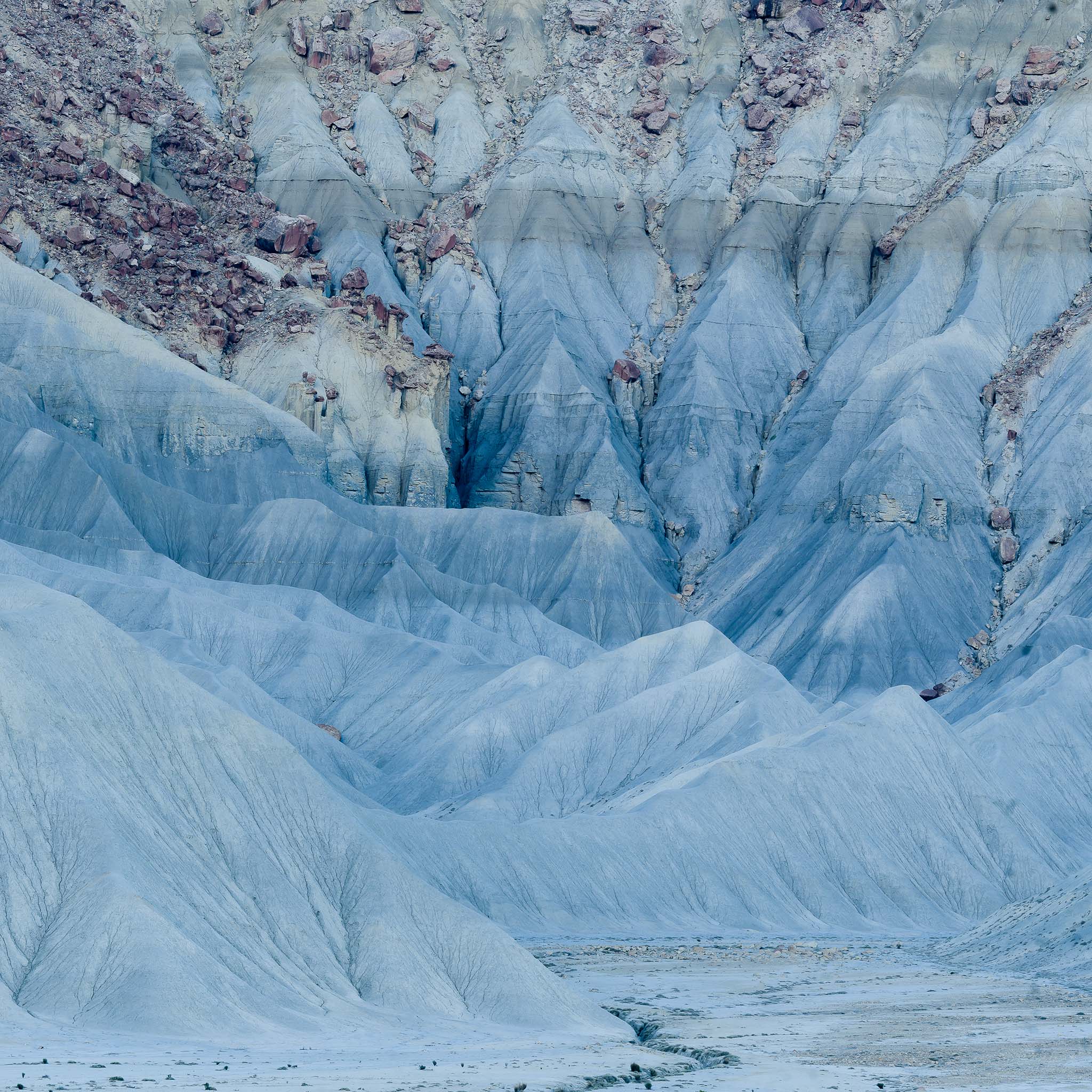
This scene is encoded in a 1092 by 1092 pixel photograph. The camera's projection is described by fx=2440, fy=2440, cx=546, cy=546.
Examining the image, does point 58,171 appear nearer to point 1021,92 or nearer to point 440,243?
point 440,243

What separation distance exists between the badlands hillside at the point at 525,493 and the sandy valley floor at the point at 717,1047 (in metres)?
2.37

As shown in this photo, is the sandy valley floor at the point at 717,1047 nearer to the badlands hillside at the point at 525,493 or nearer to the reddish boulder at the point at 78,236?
the badlands hillside at the point at 525,493

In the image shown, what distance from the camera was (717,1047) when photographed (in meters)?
51.5

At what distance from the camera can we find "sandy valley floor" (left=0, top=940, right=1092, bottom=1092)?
142 ft

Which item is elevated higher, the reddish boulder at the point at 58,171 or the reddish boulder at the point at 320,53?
the reddish boulder at the point at 320,53

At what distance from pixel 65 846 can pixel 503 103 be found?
106399 mm

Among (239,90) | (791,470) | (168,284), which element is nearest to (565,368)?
(791,470)

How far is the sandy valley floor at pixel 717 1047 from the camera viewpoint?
1705 inches

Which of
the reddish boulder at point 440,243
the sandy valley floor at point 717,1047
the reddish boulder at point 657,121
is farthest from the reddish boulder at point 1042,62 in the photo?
the sandy valley floor at point 717,1047

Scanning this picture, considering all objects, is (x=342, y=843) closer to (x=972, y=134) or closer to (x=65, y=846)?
(x=65, y=846)

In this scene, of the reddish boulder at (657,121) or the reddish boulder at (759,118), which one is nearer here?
the reddish boulder at (759,118)

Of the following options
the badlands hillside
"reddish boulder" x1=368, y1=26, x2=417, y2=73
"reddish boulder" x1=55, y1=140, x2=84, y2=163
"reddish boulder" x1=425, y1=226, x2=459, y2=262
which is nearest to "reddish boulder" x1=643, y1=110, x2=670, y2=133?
the badlands hillside

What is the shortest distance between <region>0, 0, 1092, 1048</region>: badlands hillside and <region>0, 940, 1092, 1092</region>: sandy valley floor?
237 cm

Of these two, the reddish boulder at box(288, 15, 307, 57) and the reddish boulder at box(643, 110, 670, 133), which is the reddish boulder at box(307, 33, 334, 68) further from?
the reddish boulder at box(643, 110, 670, 133)
